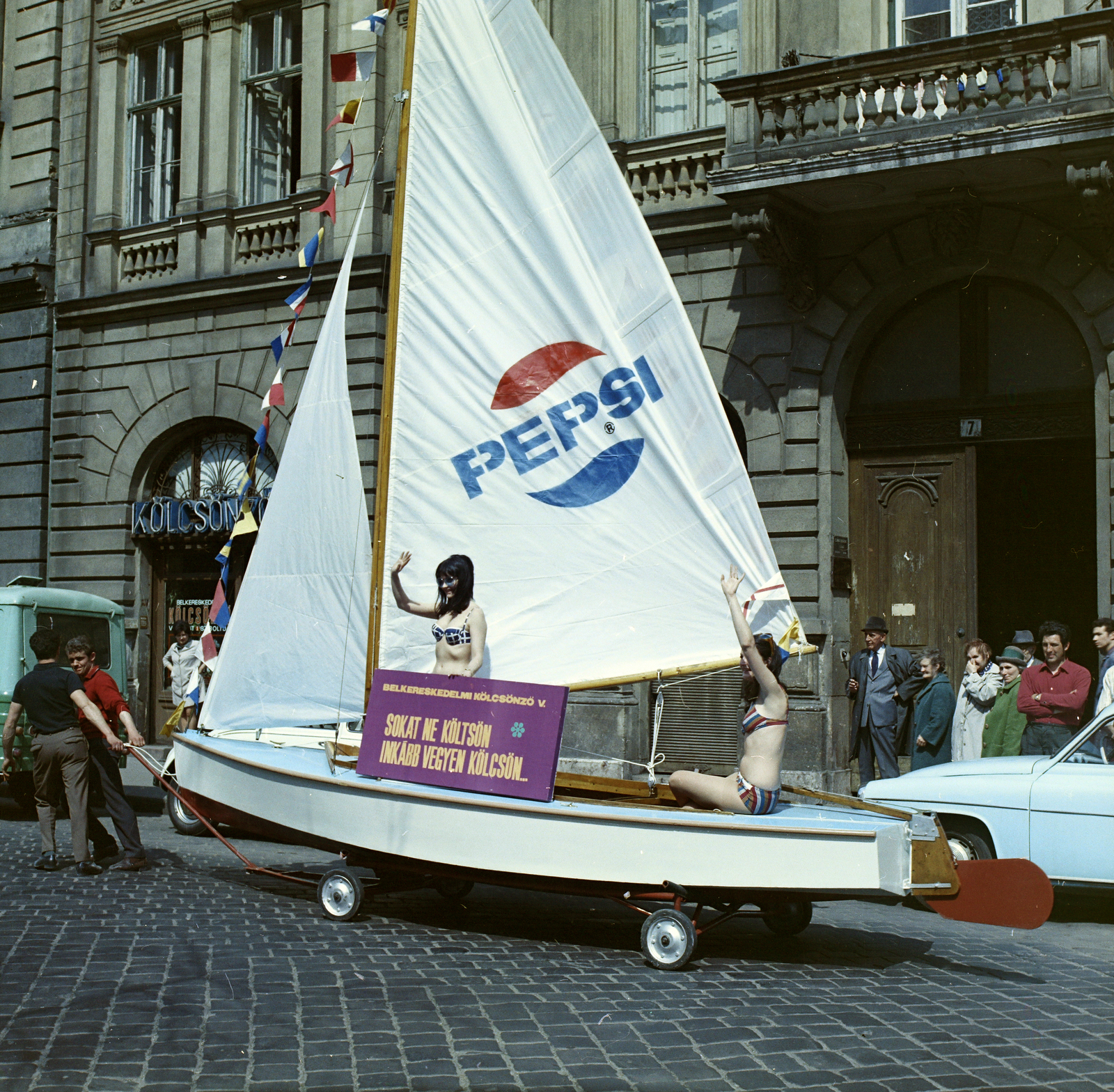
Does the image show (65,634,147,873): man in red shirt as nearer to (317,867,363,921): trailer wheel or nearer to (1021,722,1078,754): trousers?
(317,867,363,921): trailer wheel

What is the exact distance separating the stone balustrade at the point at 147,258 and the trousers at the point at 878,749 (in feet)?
40.0

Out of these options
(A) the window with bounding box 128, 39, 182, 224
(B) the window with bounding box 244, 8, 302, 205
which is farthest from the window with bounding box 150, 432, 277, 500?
(A) the window with bounding box 128, 39, 182, 224

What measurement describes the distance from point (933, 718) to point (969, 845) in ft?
10.6

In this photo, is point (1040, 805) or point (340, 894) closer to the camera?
point (340, 894)

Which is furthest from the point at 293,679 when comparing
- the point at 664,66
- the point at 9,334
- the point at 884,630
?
the point at 9,334

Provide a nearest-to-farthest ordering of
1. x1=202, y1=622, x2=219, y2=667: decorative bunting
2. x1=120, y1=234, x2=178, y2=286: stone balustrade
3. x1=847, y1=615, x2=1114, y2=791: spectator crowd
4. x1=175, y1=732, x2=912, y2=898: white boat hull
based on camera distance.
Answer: x1=175, y1=732, x2=912, y2=898: white boat hull → x1=847, y1=615, x2=1114, y2=791: spectator crowd → x1=202, y1=622, x2=219, y2=667: decorative bunting → x1=120, y1=234, x2=178, y2=286: stone balustrade

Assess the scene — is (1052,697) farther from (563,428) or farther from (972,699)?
(563,428)

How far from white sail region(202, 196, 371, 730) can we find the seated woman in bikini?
8.87 feet

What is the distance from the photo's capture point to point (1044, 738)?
9.92m

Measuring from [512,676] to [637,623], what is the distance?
31.5 inches

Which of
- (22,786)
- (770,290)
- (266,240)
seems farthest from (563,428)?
(266,240)

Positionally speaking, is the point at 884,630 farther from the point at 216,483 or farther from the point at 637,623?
the point at 216,483

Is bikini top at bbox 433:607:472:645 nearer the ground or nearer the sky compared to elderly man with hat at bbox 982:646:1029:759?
nearer the sky

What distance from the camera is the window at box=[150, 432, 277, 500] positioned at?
62.1ft
